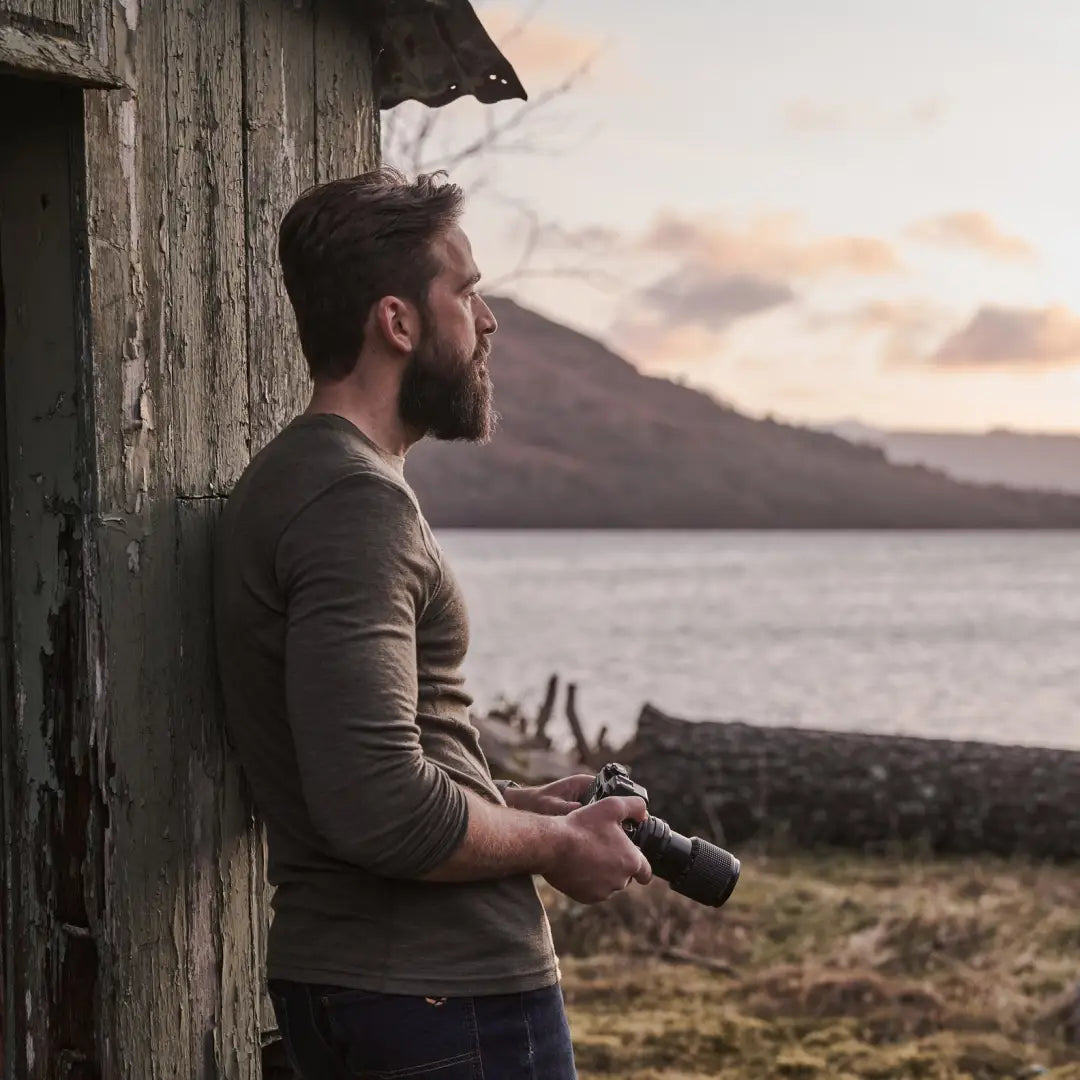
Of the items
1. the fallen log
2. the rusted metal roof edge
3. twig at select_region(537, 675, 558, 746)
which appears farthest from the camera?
twig at select_region(537, 675, 558, 746)

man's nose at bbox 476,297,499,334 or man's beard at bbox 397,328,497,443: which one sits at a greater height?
man's nose at bbox 476,297,499,334

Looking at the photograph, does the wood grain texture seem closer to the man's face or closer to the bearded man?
the bearded man

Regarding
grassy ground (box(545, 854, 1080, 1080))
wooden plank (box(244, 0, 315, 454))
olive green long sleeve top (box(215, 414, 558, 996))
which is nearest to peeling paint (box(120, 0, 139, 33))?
wooden plank (box(244, 0, 315, 454))

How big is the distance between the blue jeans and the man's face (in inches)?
38.3

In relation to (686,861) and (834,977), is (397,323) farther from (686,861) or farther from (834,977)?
(834,977)

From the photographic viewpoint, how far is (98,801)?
8.36ft

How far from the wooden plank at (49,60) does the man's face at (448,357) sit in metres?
0.65

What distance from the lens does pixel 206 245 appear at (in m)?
2.76

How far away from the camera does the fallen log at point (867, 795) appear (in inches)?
338

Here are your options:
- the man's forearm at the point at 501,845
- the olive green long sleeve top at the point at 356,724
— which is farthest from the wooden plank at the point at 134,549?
the man's forearm at the point at 501,845

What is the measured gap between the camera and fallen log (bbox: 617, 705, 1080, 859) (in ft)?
28.1

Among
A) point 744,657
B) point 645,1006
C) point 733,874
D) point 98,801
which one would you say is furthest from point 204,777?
point 744,657

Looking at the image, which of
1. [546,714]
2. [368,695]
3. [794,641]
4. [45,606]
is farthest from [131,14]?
[794,641]

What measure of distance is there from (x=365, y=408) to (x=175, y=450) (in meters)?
0.41
